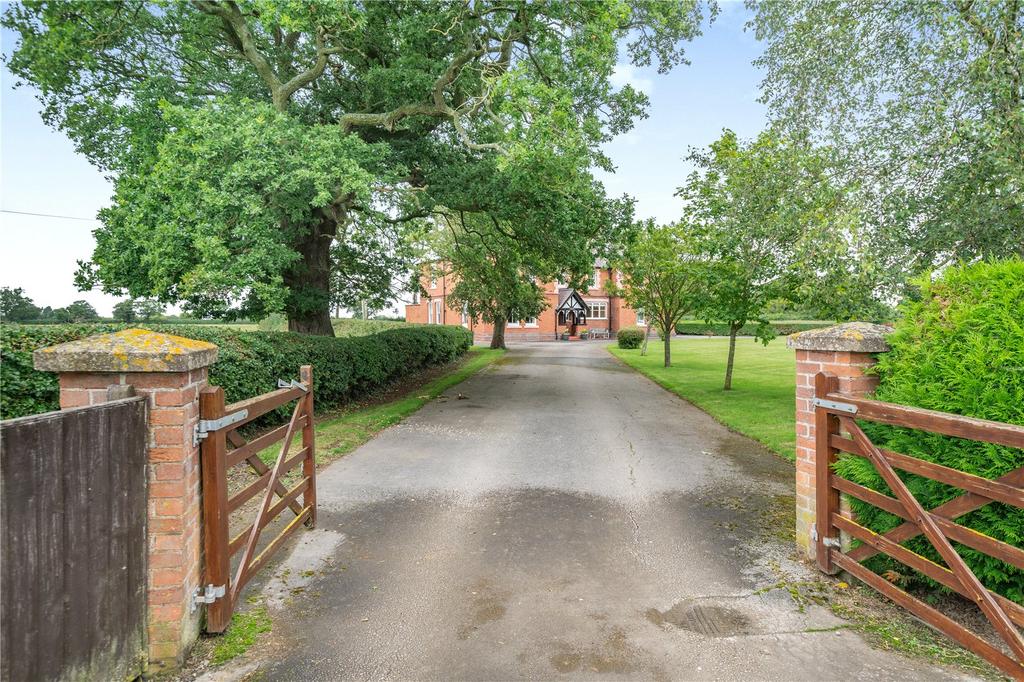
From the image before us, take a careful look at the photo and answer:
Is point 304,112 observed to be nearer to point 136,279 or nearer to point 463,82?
point 463,82

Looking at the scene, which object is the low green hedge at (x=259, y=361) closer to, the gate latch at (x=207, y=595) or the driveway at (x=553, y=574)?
the driveway at (x=553, y=574)

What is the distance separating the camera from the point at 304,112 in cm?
1380

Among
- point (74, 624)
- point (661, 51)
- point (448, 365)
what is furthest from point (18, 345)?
point (448, 365)

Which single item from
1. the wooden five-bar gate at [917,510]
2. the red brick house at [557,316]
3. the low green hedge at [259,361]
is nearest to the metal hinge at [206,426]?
the low green hedge at [259,361]

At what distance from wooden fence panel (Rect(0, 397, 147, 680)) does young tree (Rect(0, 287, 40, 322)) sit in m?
4.39

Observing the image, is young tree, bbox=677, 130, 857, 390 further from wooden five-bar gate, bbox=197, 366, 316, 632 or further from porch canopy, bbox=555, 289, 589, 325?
porch canopy, bbox=555, 289, 589, 325

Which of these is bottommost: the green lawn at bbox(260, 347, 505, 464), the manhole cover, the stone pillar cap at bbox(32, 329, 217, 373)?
the manhole cover

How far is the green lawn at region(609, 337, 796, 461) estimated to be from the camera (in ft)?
31.3

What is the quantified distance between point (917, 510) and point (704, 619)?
145 centimetres

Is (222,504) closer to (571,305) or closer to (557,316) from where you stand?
(557,316)

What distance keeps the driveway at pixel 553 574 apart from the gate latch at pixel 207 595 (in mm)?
439

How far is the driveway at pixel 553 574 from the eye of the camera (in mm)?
3004

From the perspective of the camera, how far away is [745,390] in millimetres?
14836

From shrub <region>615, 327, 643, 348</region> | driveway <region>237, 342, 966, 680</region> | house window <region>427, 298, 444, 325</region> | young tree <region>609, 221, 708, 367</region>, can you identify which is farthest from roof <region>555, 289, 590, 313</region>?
driveway <region>237, 342, 966, 680</region>
